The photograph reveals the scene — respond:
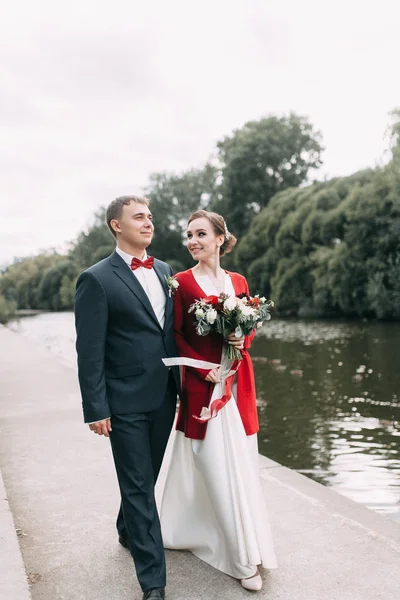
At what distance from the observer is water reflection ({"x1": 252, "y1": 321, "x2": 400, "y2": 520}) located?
21.2 ft

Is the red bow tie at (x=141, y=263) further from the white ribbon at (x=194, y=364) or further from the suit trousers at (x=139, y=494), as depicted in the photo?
the suit trousers at (x=139, y=494)

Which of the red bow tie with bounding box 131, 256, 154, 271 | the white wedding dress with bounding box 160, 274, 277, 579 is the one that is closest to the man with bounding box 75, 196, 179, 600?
the red bow tie with bounding box 131, 256, 154, 271

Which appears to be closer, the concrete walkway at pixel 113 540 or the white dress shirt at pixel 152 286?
the concrete walkway at pixel 113 540

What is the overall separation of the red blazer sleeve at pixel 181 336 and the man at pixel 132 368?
47 mm

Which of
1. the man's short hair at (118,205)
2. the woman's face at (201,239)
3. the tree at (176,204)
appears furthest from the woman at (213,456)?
the tree at (176,204)

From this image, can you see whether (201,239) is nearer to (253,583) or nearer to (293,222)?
(253,583)

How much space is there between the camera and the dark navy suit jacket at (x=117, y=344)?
3.09 m

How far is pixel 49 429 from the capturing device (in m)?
6.52

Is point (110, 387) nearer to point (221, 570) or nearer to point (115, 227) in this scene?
point (115, 227)

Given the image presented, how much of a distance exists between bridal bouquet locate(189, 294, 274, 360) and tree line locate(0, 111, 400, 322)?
25011 mm

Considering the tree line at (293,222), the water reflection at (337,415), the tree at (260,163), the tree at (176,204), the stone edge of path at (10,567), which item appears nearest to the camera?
the stone edge of path at (10,567)

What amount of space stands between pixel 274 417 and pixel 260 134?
140 feet

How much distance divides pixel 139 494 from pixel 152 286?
3.58ft

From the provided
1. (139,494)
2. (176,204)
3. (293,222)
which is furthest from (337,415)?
(176,204)
